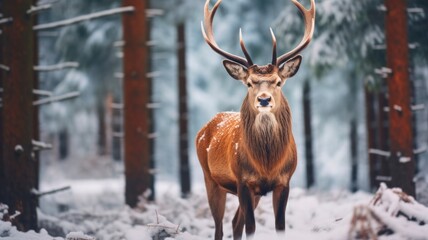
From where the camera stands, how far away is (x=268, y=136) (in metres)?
6.50

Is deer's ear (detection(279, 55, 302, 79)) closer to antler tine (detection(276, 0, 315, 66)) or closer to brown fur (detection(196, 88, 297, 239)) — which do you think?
antler tine (detection(276, 0, 315, 66))

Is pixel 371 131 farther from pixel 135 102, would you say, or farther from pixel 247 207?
pixel 247 207

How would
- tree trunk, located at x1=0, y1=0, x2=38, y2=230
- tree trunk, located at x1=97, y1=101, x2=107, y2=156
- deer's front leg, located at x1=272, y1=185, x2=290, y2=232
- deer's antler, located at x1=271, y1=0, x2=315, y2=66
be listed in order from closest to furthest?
deer's front leg, located at x1=272, y1=185, x2=290, y2=232 → deer's antler, located at x1=271, y1=0, x2=315, y2=66 → tree trunk, located at x1=0, y1=0, x2=38, y2=230 → tree trunk, located at x1=97, y1=101, x2=107, y2=156

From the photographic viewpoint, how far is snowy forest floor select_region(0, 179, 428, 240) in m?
4.73

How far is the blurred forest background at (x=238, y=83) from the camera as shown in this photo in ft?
38.8

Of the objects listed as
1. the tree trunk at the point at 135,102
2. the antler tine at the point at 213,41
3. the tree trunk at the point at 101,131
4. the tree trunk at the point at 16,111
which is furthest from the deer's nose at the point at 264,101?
the tree trunk at the point at 101,131

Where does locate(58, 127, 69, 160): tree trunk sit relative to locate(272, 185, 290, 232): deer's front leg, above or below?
below

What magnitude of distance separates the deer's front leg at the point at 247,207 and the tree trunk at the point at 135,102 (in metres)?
5.00

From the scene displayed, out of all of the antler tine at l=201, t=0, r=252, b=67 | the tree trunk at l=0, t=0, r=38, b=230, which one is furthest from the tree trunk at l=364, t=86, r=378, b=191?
the tree trunk at l=0, t=0, r=38, b=230

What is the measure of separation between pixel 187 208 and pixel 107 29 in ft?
26.6

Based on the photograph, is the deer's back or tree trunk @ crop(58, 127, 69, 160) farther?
tree trunk @ crop(58, 127, 69, 160)

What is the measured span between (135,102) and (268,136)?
511 centimetres

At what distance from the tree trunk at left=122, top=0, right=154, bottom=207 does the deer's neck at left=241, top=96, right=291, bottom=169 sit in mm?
4872

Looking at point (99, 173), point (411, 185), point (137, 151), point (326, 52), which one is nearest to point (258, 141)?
point (411, 185)
